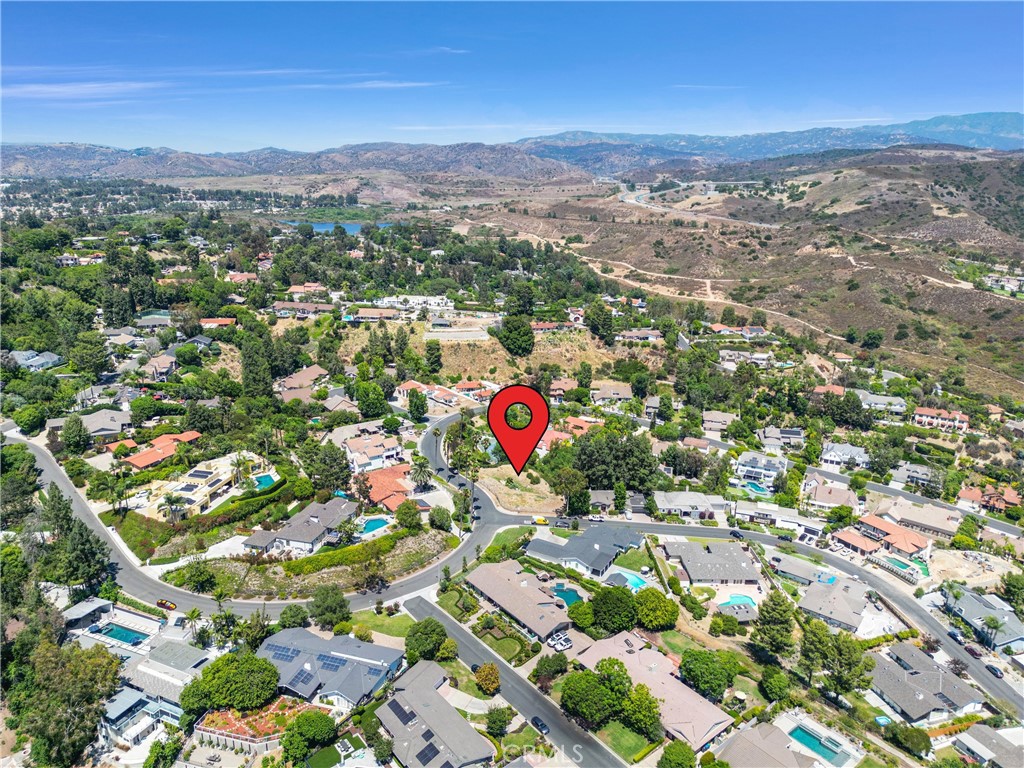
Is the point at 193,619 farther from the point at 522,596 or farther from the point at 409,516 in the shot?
the point at 522,596

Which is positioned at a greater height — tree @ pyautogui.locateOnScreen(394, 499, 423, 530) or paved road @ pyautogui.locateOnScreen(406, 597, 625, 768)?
tree @ pyautogui.locateOnScreen(394, 499, 423, 530)

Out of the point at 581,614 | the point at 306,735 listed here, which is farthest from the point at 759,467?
the point at 306,735

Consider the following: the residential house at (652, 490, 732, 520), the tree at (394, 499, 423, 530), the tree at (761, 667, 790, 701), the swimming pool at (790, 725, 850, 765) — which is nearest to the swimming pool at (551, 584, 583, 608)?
the tree at (394, 499, 423, 530)

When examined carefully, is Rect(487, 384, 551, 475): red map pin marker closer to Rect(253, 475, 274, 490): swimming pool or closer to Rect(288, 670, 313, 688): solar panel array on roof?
Rect(288, 670, 313, 688): solar panel array on roof

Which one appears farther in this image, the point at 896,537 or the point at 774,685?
the point at 896,537

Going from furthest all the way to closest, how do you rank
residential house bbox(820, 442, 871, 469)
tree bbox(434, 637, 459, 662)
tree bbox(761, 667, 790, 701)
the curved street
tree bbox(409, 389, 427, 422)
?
tree bbox(409, 389, 427, 422)
residential house bbox(820, 442, 871, 469)
the curved street
tree bbox(434, 637, 459, 662)
tree bbox(761, 667, 790, 701)

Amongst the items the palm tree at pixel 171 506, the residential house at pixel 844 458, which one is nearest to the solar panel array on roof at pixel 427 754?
the palm tree at pixel 171 506

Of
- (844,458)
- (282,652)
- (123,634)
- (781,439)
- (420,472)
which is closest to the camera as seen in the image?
(282,652)
